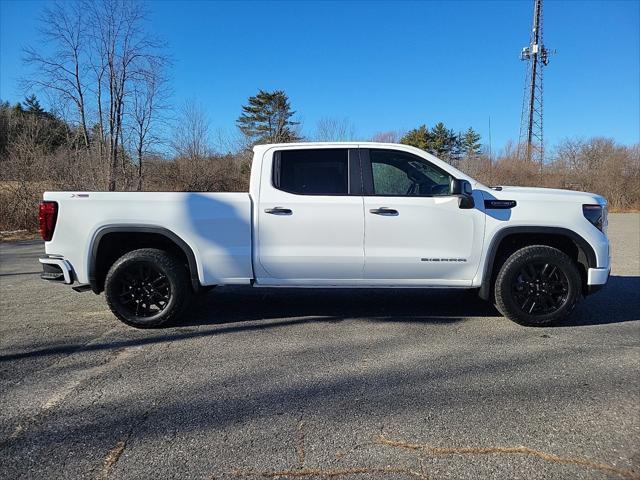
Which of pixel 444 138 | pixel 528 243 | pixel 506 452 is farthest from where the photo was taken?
pixel 444 138

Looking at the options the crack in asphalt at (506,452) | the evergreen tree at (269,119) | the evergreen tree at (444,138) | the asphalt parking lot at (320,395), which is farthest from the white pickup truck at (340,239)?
the evergreen tree at (444,138)

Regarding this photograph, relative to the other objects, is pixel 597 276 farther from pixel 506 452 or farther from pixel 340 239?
pixel 506 452

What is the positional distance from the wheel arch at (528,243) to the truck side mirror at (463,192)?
45cm

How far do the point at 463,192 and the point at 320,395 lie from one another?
2531 millimetres

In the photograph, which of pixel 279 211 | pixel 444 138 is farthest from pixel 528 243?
pixel 444 138

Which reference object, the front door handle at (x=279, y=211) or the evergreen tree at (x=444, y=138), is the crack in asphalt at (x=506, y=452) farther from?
the evergreen tree at (x=444, y=138)

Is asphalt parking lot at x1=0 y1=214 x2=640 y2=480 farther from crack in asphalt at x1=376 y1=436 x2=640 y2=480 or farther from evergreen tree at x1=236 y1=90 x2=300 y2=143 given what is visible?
evergreen tree at x1=236 y1=90 x2=300 y2=143

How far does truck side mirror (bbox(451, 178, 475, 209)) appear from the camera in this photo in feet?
15.4

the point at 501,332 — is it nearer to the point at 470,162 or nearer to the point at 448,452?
the point at 448,452

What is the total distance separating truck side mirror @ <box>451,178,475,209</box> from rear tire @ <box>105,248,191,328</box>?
295 cm

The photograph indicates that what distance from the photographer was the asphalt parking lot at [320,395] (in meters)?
2.56

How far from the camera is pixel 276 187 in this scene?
5.00m

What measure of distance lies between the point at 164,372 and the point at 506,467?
2.61 meters

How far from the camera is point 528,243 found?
16.8 feet
